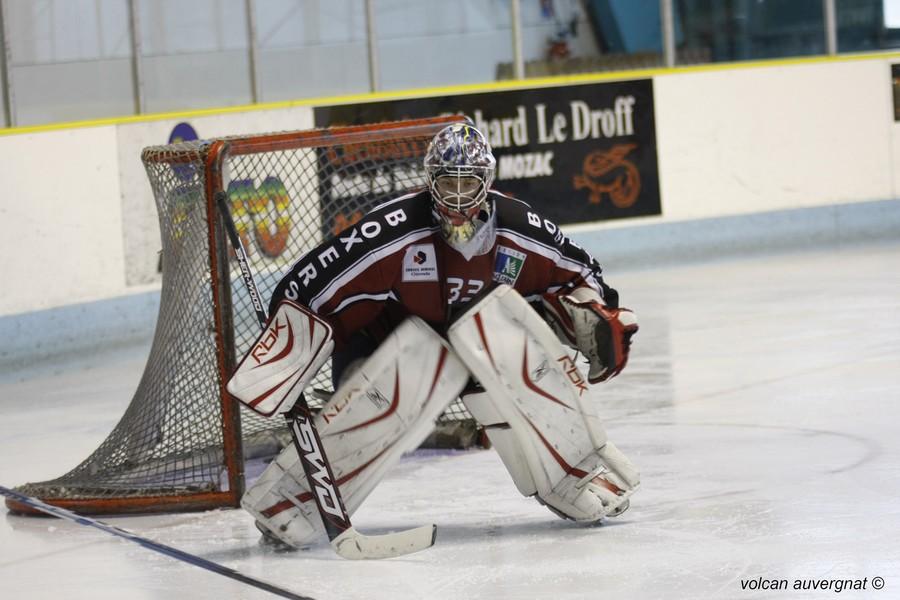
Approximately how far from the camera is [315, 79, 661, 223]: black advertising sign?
7.89 m

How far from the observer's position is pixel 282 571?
305cm

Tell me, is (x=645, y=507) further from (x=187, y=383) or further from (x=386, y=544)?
(x=187, y=383)

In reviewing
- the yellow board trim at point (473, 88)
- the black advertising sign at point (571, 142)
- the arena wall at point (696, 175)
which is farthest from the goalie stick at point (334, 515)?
the black advertising sign at point (571, 142)

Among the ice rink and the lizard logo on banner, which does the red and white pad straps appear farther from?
A: the lizard logo on banner

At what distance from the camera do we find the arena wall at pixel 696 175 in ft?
20.8

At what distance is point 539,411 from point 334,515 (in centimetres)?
49

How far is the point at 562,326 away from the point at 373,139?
3.42 feet

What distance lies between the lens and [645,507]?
11.2 feet

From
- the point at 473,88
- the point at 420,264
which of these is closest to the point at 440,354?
the point at 420,264

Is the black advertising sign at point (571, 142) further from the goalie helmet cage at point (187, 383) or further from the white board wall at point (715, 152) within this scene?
the goalie helmet cage at point (187, 383)

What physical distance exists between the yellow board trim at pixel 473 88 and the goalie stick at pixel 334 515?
339 cm

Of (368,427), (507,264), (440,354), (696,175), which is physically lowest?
(368,427)

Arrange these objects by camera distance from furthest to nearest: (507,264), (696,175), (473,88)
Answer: (696,175) → (473,88) → (507,264)

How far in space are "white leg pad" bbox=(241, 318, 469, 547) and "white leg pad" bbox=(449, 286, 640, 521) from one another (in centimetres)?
10
